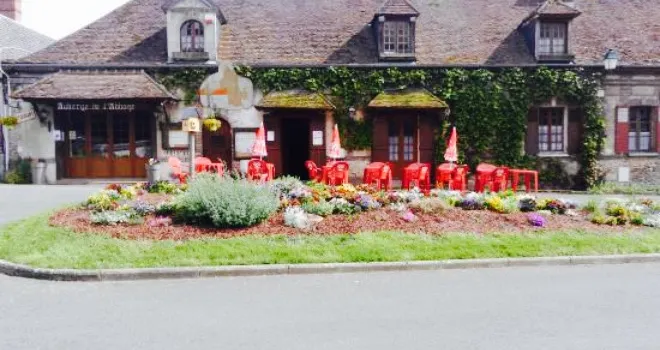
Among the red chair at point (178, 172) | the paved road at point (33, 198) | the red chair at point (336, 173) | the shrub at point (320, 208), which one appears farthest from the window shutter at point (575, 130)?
the paved road at point (33, 198)

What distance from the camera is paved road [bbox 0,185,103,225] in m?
11.6

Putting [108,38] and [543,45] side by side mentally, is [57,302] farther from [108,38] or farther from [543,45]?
[543,45]

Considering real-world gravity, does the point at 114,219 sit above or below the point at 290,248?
above

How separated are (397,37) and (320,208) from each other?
10.3 meters

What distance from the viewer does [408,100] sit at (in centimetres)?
1758

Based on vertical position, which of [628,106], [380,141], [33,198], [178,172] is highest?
[628,106]

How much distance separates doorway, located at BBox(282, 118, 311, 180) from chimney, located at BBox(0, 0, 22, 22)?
53.8 feet

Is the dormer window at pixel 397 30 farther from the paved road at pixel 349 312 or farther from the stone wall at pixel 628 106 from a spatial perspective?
the paved road at pixel 349 312

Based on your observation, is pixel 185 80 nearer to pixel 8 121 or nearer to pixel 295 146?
pixel 295 146

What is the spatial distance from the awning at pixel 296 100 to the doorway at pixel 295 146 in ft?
3.66

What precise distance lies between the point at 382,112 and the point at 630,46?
30.3 feet

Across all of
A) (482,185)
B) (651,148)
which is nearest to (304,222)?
(482,185)

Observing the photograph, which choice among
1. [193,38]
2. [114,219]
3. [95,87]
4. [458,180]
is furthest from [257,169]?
[95,87]

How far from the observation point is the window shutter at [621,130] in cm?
1852
